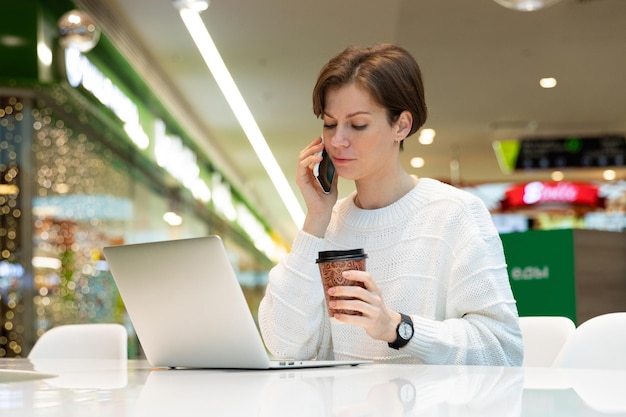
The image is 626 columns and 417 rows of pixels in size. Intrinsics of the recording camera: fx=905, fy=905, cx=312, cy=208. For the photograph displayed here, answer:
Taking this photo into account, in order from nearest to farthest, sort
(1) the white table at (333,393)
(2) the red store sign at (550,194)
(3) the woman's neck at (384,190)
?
(1) the white table at (333,393) → (3) the woman's neck at (384,190) → (2) the red store sign at (550,194)

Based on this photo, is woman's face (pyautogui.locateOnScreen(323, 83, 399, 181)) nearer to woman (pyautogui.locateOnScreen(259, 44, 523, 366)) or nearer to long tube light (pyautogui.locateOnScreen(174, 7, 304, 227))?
woman (pyautogui.locateOnScreen(259, 44, 523, 366))

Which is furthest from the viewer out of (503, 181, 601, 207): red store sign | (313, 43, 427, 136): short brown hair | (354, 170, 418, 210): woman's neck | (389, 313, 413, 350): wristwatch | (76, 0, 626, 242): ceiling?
(503, 181, 601, 207): red store sign

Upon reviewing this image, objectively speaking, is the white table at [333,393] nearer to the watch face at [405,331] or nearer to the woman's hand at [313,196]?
the watch face at [405,331]

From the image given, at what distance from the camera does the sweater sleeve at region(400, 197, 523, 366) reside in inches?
75.0

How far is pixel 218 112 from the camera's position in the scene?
425 inches

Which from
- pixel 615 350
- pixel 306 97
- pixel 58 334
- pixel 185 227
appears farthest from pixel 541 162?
pixel 615 350

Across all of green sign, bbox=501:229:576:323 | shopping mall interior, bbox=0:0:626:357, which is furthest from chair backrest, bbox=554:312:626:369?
green sign, bbox=501:229:576:323

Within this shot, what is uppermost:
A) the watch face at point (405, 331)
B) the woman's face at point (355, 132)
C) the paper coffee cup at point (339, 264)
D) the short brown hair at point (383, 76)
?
the short brown hair at point (383, 76)

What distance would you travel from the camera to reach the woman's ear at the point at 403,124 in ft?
7.18

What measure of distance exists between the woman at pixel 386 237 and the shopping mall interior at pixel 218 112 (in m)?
1.13

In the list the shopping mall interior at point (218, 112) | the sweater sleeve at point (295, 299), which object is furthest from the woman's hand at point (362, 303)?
the shopping mall interior at point (218, 112)

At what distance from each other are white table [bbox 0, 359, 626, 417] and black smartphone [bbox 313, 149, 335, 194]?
2.12 ft

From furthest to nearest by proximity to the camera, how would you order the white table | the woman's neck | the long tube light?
1. the long tube light
2. the woman's neck
3. the white table

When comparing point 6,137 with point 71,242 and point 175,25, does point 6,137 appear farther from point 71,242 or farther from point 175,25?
point 175,25
